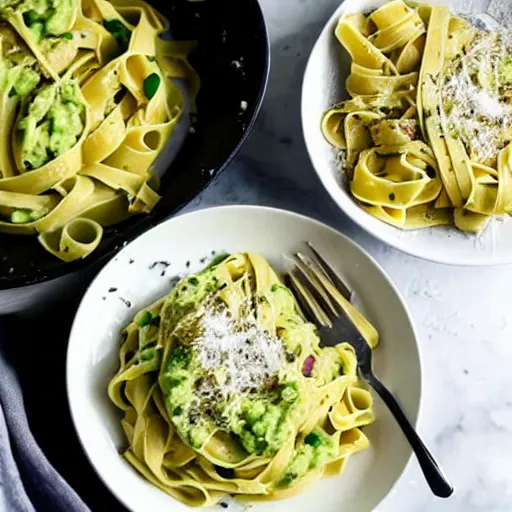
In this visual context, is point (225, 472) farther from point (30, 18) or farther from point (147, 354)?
point (30, 18)

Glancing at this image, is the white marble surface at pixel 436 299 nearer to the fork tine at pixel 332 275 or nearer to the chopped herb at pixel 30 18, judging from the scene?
the fork tine at pixel 332 275

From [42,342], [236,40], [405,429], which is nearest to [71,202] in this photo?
[42,342]

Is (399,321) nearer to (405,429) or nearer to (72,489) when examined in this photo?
(405,429)

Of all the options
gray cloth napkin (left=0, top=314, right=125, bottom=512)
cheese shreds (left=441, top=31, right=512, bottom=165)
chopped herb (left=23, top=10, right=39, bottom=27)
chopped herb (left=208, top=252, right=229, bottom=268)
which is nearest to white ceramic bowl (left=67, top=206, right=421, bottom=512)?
chopped herb (left=208, top=252, right=229, bottom=268)

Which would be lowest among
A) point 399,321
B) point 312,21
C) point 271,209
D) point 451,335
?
point 451,335

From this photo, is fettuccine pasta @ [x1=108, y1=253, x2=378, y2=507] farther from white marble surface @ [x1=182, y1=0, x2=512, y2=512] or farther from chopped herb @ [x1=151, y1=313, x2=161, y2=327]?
white marble surface @ [x1=182, y1=0, x2=512, y2=512]

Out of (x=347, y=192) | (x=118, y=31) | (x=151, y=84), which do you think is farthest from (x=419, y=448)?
(x=118, y=31)
